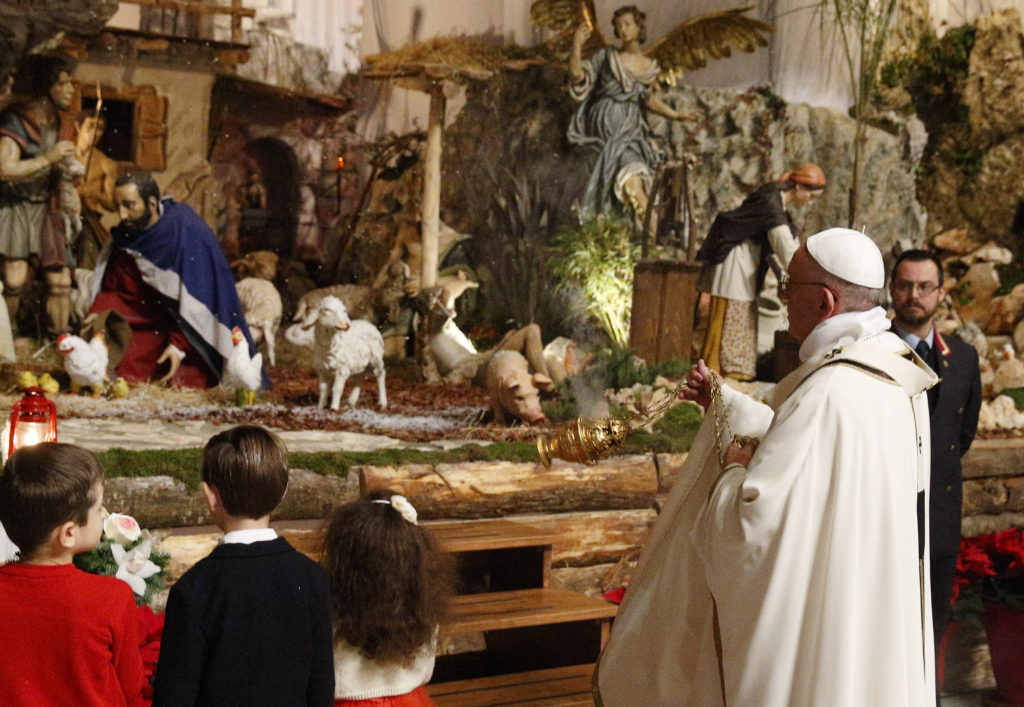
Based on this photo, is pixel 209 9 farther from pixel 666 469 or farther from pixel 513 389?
pixel 666 469

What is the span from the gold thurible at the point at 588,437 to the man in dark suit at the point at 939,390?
1.98 metres

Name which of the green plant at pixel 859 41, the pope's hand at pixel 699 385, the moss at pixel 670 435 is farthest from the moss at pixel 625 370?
the pope's hand at pixel 699 385

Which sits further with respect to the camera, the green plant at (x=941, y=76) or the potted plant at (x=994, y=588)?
the green plant at (x=941, y=76)

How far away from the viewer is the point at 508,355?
8164 mm

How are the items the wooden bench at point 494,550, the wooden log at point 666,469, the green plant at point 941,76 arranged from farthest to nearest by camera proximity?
the green plant at point 941,76, the wooden log at point 666,469, the wooden bench at point 494,550

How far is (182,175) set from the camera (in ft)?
35.5

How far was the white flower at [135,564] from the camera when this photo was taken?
11.9 feet

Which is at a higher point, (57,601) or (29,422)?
(29,422)

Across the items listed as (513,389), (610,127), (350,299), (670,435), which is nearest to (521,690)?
(670,435)

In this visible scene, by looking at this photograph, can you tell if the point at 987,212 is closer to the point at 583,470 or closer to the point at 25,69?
the point at 583,470

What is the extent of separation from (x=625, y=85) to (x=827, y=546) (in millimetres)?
7989

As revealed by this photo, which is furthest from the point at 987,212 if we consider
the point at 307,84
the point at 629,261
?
the point at 307,84

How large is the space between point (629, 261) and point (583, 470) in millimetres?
3872

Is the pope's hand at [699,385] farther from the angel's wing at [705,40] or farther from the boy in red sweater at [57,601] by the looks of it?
the angel's wing at [705,40]
